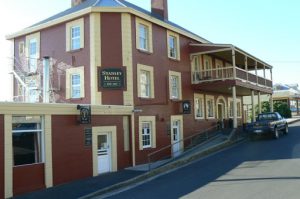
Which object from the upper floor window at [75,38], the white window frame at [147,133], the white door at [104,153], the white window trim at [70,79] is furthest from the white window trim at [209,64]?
the white door at [104,153]

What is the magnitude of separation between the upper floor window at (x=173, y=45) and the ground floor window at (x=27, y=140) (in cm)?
1274

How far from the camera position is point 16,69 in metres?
26.2

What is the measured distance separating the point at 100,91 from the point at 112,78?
0.97 m

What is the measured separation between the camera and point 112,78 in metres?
21.7

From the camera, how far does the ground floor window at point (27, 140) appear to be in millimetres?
15000

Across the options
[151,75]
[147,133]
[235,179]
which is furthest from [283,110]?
[235,179]

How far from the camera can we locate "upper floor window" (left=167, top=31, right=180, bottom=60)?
26.5 m

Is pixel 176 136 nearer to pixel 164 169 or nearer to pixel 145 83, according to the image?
pixel 145 83

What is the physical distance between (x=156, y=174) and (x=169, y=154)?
6.64m

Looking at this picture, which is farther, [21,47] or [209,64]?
[209,64]

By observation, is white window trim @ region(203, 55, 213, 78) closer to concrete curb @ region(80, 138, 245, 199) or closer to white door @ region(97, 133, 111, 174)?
concrete curb @ region(80, 138, 245, 199)

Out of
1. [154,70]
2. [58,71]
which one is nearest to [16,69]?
[58,71]

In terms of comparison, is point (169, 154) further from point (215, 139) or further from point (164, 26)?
point (164, 26)

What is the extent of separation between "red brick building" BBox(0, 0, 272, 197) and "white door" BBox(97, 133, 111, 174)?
0.16 ft
